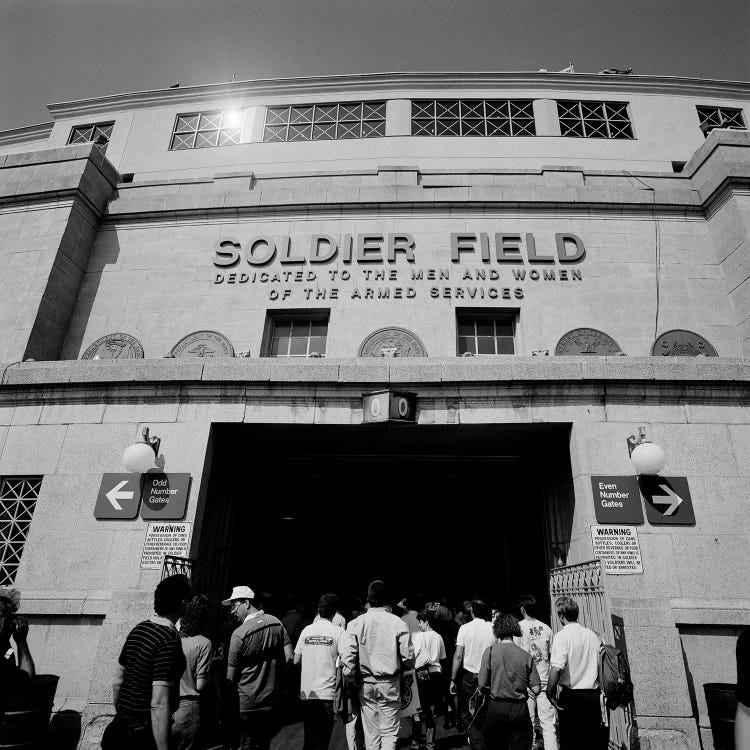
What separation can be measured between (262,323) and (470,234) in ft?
19.0

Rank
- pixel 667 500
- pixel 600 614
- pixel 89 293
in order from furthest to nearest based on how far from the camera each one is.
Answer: pixel 89 293 → pixel 667 500 → pixel 600 614

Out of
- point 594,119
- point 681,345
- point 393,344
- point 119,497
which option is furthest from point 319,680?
point 594,119

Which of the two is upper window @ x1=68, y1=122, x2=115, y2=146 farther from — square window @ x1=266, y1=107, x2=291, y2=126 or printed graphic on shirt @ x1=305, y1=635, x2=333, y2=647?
printed graphic on shirt @ x1=305, y1=635, x2=333, y2=647

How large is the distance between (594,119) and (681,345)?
9.77 m

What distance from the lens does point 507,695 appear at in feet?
16.4

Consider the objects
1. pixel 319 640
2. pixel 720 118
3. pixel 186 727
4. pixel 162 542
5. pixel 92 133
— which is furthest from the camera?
pixel 92 133

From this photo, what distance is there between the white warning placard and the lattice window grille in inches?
349

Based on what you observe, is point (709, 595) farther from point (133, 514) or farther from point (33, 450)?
point (33, 450)

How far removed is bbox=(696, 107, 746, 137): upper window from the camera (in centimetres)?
1762

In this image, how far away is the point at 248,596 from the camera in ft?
22.1

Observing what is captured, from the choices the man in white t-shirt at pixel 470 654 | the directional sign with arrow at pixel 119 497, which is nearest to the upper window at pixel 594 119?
the man in white t-shirt at pixel 470 654

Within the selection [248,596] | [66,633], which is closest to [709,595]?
[248,596]

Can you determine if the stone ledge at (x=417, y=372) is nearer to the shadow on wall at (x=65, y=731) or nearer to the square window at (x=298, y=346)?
the square window at (x=298, y=346)

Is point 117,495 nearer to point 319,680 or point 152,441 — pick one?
point 152,441
